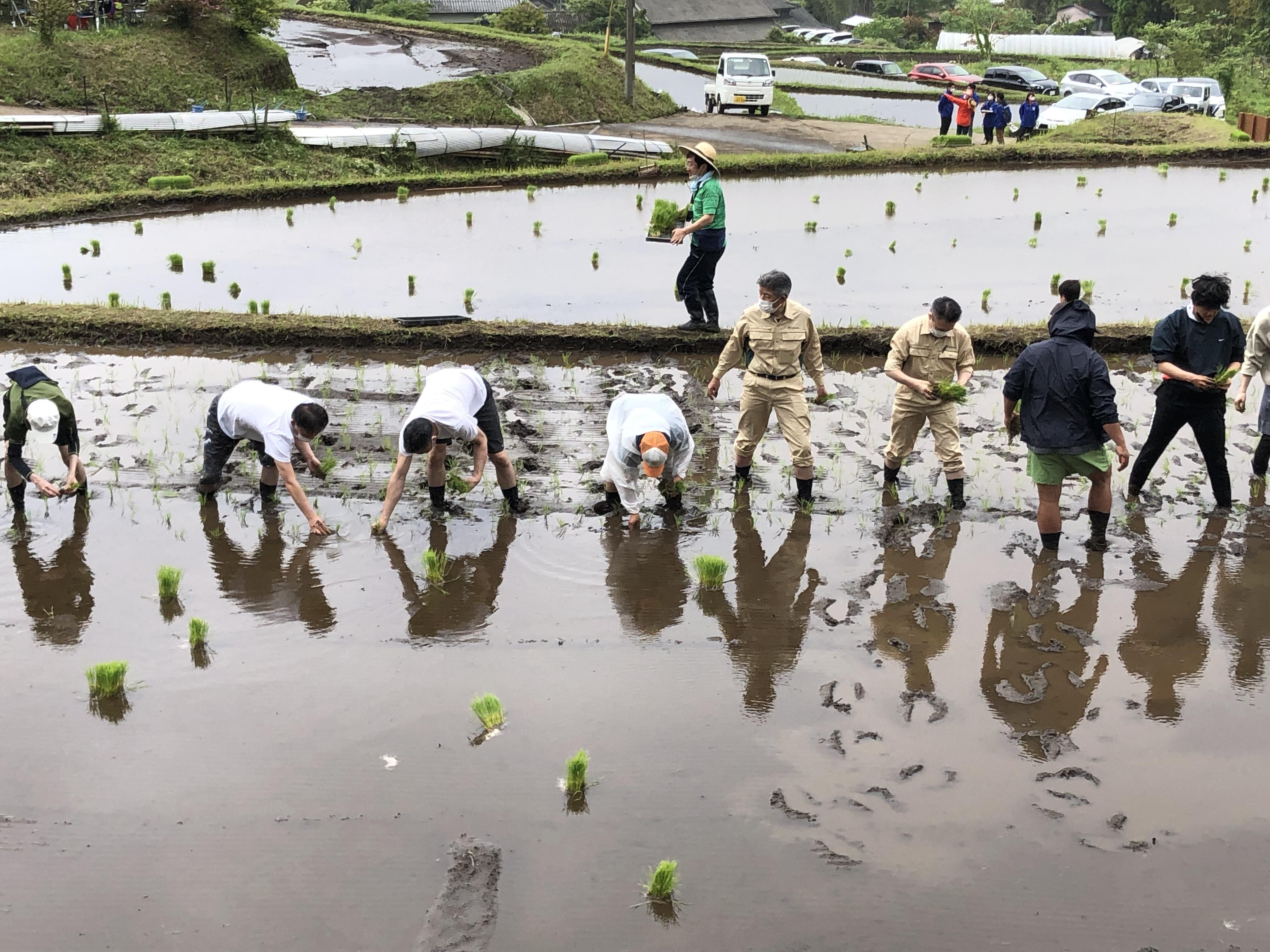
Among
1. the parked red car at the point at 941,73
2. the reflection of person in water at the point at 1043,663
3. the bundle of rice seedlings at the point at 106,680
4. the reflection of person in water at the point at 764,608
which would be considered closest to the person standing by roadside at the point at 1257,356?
the reflection of person in water at the point at 1043,663

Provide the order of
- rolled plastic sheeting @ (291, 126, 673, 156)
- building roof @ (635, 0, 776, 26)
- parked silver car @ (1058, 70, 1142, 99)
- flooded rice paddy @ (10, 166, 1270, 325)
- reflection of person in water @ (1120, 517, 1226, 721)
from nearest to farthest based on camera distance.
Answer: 1. reflection of person in water @ (1120, 517, 1226, 721)
2. flooded rice paddy @ (10, 166, 1270, 325)
3. rolled plastic sheeting @ (291, 126, 673, 156)
4. parked silver car @ (1058, 70, 1142, 99)
5. building roof @ (635, 0, 776, 26)

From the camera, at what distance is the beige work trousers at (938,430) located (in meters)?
6.51

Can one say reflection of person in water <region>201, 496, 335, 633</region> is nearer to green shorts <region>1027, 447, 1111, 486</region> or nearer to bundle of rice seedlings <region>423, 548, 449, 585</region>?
bundle of rice seedlings <region>423, 548, 449, 585</region>

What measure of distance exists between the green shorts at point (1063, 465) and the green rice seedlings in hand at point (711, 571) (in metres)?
1.73

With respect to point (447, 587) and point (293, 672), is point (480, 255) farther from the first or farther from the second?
point (293, 672)

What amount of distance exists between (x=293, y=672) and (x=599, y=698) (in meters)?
1.41

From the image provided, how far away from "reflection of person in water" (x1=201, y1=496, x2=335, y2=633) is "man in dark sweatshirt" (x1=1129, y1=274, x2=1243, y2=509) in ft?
15.4

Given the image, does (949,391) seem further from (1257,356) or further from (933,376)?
(1257,356)

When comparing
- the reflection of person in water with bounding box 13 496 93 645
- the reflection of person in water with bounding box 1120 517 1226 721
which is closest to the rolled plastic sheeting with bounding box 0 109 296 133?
the reflection of person in water with bounding box 13 496 93 645

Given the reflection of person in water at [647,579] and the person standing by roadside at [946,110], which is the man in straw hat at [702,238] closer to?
the reflection of person in water at [647,579]

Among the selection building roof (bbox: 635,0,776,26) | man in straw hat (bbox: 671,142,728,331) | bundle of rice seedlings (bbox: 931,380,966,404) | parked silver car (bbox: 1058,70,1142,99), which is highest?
building roof (bbox: 635,0,776,26)

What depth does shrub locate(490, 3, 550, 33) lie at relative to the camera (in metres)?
34.6

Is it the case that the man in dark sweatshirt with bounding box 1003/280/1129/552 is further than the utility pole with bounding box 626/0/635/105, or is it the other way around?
the utility pole with bounding box 626/0/635/105

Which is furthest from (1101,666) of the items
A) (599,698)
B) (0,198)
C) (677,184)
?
(0,198)
